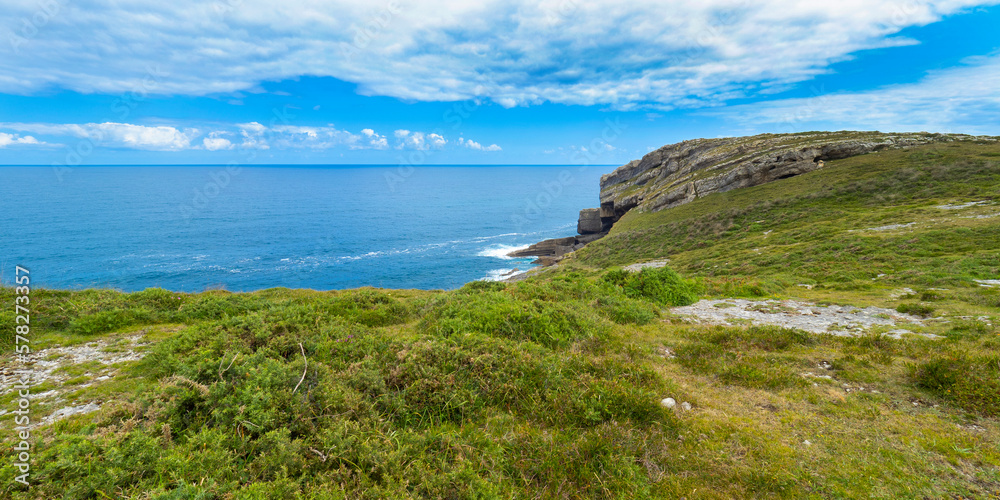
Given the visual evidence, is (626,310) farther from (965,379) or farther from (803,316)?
(965,379)

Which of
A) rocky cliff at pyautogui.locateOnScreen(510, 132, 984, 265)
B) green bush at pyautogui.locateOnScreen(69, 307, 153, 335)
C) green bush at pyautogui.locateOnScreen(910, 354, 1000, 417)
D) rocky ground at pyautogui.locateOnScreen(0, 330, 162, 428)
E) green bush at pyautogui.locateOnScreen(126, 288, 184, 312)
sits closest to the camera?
rocky ground at pyautogui.locateOnScreen(0, 330, 162, 428)

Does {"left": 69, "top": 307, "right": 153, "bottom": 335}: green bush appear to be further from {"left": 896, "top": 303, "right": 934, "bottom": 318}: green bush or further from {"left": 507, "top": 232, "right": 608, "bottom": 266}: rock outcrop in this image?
{"left": 507, "top": 232, "right": 608, "bottom": 266}: rock outcrop

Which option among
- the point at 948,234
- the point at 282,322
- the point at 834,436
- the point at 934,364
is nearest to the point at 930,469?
the point at 834,436

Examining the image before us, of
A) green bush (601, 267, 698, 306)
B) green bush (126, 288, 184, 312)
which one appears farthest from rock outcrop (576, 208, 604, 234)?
green bush (126, 288, 184, 312)

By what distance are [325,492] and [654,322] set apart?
12.1 meters

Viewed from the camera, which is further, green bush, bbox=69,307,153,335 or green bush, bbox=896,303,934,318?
green bush, bbox=896,303,934,318

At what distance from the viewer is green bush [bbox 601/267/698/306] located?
17203 millimetres

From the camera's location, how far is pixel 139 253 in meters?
74.1

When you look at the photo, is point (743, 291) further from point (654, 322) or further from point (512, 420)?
point (512, 420)

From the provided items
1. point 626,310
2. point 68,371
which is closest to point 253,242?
point 68,371

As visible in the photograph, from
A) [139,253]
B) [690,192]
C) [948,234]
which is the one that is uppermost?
[690,192]

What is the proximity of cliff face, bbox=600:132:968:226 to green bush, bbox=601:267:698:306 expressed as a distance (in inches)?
2410

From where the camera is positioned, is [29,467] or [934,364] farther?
[934,364]

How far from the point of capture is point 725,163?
78375 millimetres
